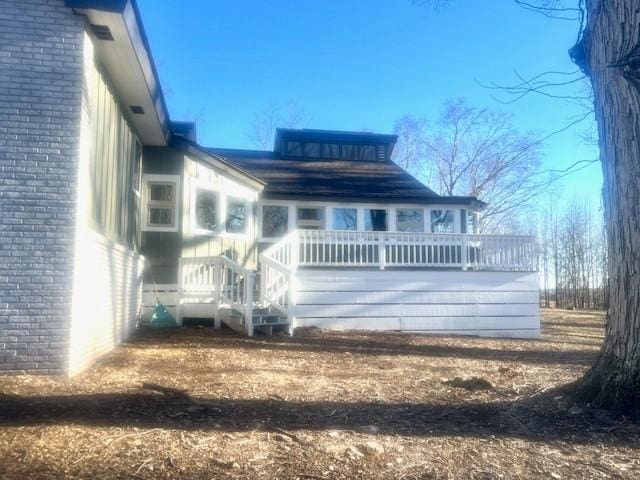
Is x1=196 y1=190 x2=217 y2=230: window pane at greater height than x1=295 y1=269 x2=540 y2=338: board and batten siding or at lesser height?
greater

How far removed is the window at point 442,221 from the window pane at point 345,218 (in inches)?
88.9

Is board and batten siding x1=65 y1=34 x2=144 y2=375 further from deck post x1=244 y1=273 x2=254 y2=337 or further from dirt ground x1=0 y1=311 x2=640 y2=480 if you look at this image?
deck post x1=244 y1=273 x2=254 y2=337

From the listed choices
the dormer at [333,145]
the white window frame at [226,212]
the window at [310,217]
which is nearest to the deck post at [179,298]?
the white window frame at [226,212]

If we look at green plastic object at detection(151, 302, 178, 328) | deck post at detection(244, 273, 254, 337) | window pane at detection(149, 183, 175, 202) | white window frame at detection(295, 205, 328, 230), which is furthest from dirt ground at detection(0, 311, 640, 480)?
white window frame at detection(295, 205, 328, 230)

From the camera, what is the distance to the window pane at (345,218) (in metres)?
13.9

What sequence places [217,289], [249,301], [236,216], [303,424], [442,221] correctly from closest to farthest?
[303,424], [249,301], [217,289], [236,216], [442,221]

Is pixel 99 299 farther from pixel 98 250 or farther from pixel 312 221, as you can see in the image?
pixel 312 221

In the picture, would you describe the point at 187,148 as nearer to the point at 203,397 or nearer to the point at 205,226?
the point at 205,226

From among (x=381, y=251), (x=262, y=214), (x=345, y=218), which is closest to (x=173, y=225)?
(x=262, y=214)

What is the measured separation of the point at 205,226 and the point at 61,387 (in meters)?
6.66

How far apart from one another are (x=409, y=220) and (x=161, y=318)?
7494 mm

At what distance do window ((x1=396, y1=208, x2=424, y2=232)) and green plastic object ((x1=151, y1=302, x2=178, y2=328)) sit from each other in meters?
6.97

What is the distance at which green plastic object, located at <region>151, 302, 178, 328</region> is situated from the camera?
9508 mm

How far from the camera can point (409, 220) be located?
558 inches
